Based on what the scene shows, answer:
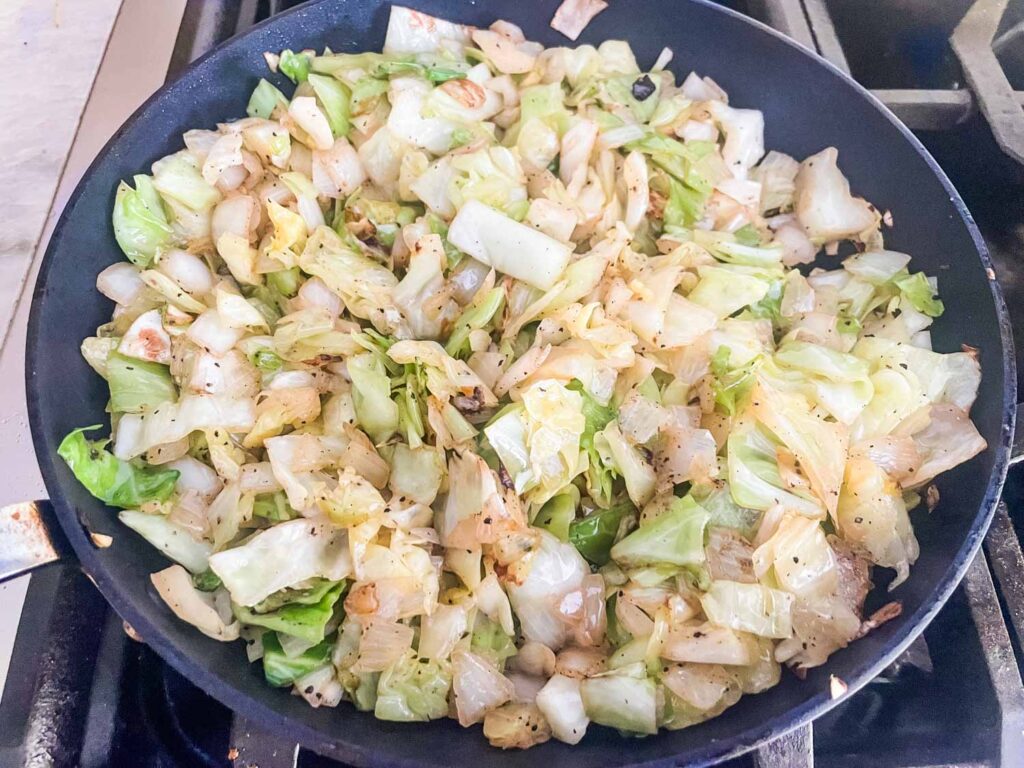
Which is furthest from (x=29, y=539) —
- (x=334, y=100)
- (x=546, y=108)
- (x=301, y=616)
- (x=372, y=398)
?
(x=546, y=108)

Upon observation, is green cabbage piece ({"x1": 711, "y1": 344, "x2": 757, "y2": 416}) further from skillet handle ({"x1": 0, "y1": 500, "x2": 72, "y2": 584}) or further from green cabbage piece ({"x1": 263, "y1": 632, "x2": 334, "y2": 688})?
skillet handle ({"x1": 0, "y1": 500, "x2": 72, "y2": 584})

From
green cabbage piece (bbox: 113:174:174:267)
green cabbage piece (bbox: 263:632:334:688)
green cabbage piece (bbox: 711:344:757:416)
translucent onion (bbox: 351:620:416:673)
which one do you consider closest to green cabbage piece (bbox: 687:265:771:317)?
green cabbage piece (bbox: 711:344:757:416)

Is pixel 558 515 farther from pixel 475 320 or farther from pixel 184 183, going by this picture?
pixel 184 183

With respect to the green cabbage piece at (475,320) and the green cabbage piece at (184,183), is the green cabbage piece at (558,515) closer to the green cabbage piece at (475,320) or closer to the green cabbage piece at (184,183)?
the green cabbage piece at (475,320)

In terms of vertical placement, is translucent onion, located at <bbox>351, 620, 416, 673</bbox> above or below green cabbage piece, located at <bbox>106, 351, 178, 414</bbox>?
below

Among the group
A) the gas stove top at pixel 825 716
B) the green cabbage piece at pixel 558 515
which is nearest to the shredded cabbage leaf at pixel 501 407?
the green cabbage piece at pixel 558 515

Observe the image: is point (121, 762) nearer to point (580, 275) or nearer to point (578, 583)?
point (578, 583)
